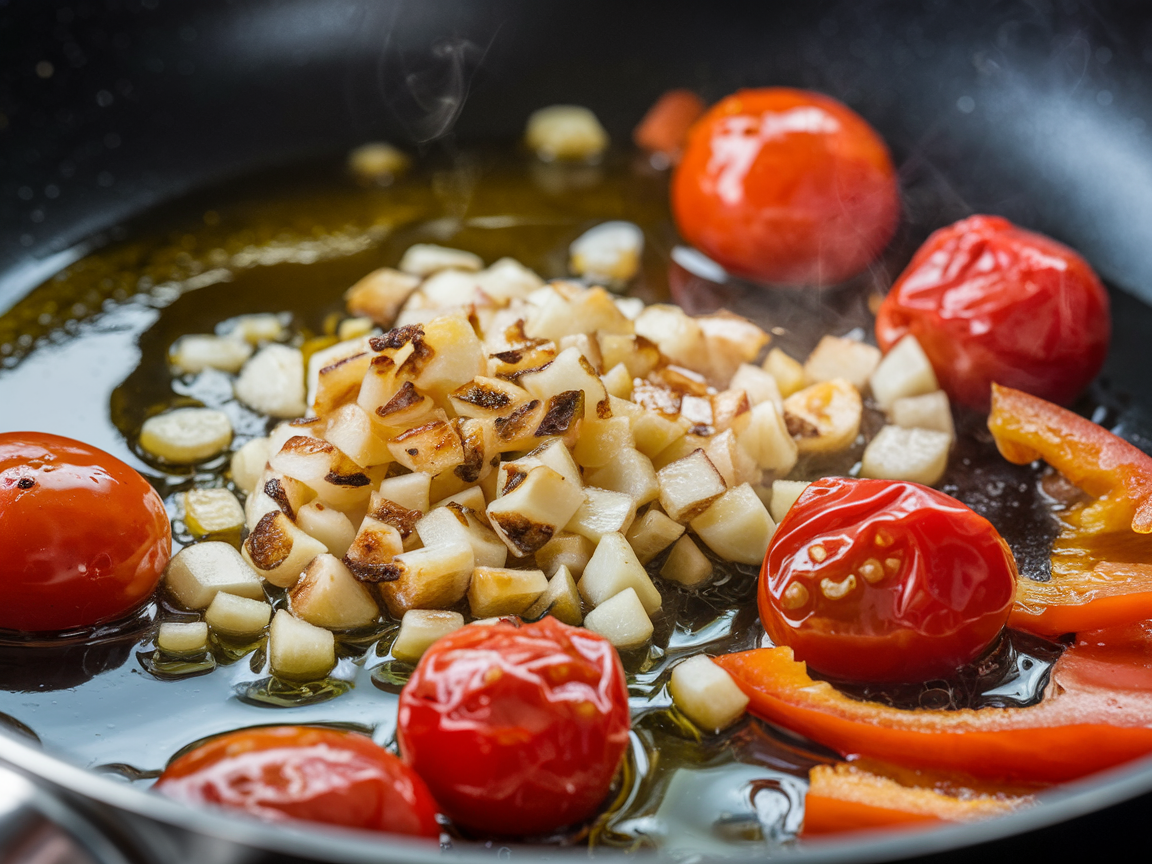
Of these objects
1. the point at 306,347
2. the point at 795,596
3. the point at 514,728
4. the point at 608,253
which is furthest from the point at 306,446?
the point at 608,253

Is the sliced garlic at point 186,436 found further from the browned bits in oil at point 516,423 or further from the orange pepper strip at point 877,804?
the orange pepper strip at point 877,804

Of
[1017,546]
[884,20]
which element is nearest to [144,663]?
[1017,546]

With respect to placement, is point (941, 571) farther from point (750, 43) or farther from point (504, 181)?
point (750, 43)

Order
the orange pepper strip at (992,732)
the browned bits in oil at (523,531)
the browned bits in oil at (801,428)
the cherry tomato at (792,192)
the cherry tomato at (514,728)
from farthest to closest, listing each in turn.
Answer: the cherry tomato at (792,192) < the browned bits in oil at (801,428) < the browned bits in oil at (523,531) < the orange pepper strip at (992,732) < the cherry tomato at (514,728)

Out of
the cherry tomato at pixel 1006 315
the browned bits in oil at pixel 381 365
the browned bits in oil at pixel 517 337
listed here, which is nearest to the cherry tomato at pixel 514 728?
the browned bits in oil at pixel 381 365

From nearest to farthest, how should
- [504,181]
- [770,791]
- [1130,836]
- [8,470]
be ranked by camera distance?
[1130,836] < [770,791] < [8,470] < [504,181]

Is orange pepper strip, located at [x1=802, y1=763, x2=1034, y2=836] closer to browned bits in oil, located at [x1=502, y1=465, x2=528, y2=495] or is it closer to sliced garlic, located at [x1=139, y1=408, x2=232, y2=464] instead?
browned bits in oil, located at [x1=502, y1=465, x2=528, y2=495]

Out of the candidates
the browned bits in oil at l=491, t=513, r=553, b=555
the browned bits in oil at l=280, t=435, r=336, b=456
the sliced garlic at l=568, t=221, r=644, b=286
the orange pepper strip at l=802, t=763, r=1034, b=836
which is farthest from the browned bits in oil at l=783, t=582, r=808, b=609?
the sliced garlic at l=568, t=221, r=644, b=286
